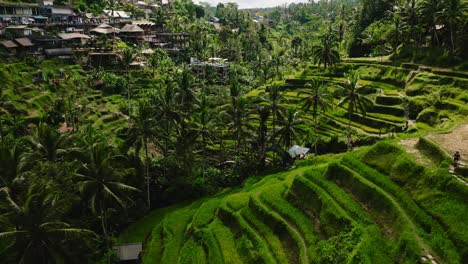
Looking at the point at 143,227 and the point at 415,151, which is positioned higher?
the point at 415,151

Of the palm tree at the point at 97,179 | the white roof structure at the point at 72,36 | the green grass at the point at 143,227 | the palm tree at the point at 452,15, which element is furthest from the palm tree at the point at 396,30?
the white roof structure at the point at 72,36

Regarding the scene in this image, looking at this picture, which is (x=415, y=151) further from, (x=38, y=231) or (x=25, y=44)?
(x=25, y=44)

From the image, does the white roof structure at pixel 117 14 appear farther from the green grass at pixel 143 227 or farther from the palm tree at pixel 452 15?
the palm tree at pixel 452 15

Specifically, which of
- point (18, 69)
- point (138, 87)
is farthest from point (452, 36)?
point (18, 69)

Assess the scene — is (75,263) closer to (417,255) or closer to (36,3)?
(417,255)

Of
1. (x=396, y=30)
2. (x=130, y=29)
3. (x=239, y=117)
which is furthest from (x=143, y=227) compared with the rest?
(x=130, y=29)

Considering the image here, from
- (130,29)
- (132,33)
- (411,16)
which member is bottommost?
(132,33)

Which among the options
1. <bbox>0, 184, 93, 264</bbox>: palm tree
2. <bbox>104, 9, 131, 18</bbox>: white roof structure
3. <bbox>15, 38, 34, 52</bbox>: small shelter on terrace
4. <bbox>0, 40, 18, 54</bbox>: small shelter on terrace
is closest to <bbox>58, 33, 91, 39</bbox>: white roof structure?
<bbox>15, 38, 34, 52</bbox>: small shelter on terrace
